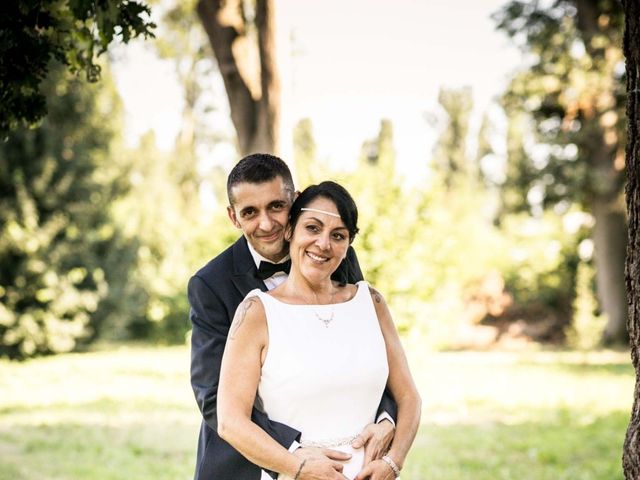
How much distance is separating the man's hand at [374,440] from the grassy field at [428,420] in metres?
4.59

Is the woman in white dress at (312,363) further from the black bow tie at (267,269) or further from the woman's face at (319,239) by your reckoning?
the black bow tie at (267,269)

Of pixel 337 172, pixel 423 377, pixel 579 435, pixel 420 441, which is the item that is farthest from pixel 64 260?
pixel 579 435

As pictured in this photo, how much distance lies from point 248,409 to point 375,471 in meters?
0.52

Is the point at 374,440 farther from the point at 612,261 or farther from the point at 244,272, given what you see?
the point at 612,261

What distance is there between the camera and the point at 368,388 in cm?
283

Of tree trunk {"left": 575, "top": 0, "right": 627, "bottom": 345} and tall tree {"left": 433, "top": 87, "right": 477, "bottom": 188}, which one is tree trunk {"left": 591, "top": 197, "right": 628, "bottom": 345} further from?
tall tree {"left": 433, "top": 87, "right": 477, "bottom": 188}

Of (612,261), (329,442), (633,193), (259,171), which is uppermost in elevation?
(259,171)

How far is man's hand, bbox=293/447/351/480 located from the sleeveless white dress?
53mm

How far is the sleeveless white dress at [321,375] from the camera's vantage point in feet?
8.96

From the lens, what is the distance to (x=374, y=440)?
111 inches

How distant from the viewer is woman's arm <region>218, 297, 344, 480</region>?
265 centimetres

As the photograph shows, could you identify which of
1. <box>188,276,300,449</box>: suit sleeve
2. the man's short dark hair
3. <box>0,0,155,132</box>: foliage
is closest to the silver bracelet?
<box>188,276,300,449</box>: suit sleeve

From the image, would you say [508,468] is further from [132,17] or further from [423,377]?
[423,377]

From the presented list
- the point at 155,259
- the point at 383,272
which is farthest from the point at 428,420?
the point at 155,259
